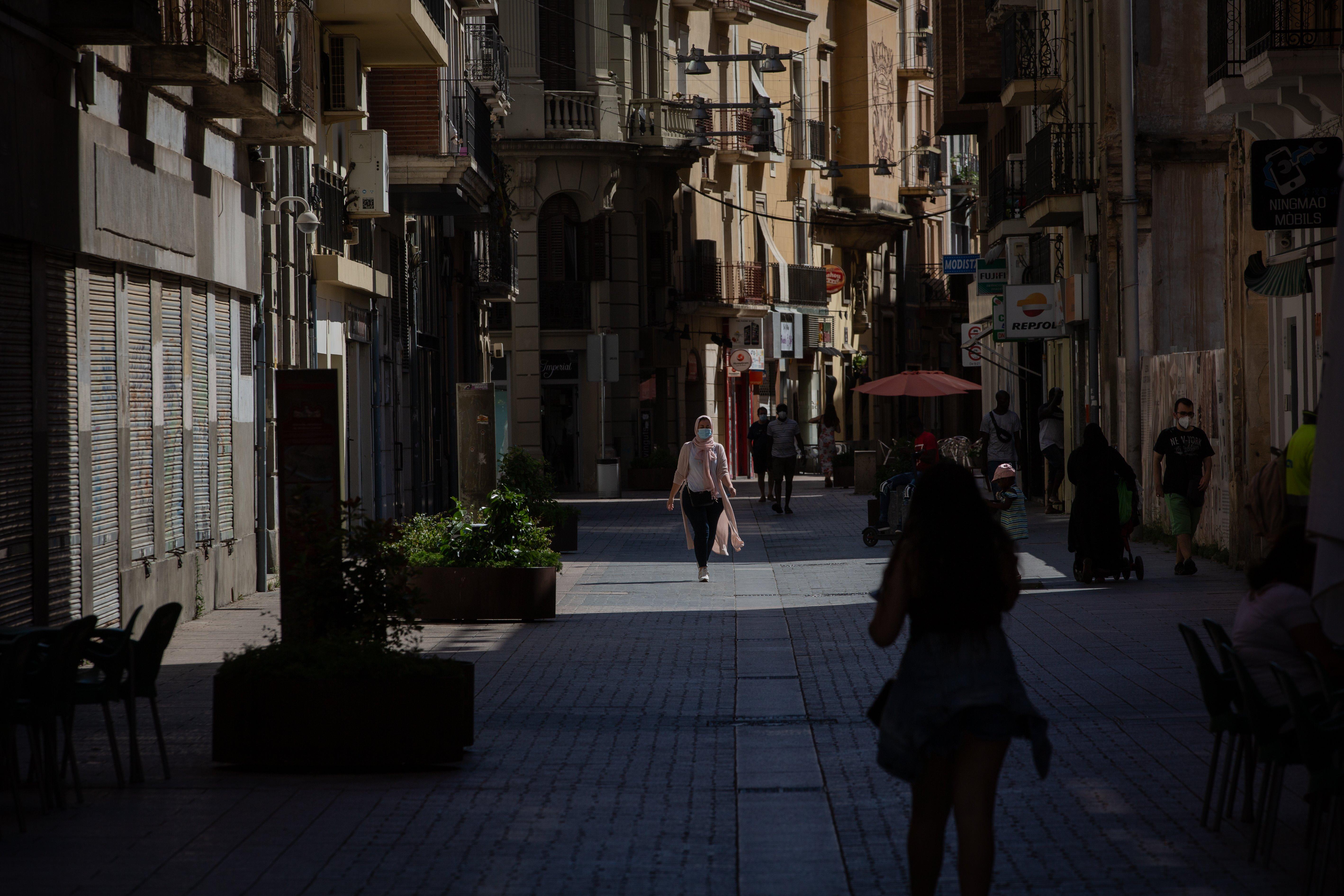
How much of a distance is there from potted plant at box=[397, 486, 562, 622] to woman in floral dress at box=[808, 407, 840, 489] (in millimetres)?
31018

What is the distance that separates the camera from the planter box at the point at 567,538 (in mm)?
25578

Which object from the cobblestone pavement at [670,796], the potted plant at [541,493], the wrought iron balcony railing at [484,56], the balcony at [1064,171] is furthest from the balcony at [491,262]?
the cobblestone pavement at [670,796]

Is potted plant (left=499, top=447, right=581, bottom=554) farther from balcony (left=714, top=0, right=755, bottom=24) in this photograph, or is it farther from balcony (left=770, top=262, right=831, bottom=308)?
balcony (left=770, top=262, right=831, bottom=308)

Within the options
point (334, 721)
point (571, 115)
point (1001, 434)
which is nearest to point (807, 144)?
point (571, 115)

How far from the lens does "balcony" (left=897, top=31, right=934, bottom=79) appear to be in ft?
238

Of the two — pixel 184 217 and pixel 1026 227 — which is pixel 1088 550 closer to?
pixel 184 217

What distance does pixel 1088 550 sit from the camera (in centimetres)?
1950

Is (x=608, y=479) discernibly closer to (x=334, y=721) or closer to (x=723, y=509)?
(x=723, y=509)

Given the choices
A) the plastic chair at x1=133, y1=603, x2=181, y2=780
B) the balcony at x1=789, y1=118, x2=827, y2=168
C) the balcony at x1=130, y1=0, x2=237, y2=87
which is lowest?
the plastic chair at x1=133, y1=603, x2=181, y2=780

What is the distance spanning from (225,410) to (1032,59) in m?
20.1

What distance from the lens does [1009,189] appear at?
37.6 m

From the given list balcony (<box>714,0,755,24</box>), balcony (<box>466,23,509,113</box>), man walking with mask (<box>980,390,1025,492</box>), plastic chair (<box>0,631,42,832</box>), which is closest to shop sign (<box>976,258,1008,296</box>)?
man walking with mask (<box>980,390,1025,492</box>)

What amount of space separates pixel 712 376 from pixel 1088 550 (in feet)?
123

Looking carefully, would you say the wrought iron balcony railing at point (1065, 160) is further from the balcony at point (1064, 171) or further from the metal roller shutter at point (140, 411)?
the metal roller shutter at point (140, 411)
